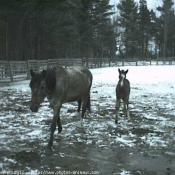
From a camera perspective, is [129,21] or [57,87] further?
[129,21]

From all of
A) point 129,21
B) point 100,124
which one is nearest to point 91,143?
point 100,124

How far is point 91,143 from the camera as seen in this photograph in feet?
19.5

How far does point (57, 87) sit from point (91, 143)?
1456mm

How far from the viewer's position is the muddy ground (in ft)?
15.3

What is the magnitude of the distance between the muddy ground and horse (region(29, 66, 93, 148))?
0.52m

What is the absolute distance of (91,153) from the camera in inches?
211

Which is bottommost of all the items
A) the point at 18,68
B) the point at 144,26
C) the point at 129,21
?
the point at 18,68

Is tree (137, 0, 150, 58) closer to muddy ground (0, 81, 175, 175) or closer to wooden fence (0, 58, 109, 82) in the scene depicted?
wooden fence (0, 58, 109, 82)

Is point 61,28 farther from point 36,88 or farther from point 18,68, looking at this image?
point 36,88

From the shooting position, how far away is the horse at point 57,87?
536 centimetres

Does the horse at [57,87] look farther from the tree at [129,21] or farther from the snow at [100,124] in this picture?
the tree at [129,21]

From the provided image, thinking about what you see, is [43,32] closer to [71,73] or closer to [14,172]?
[71,73]

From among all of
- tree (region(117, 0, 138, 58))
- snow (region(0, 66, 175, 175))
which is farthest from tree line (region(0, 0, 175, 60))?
snow (region(0, 66, 175, 175))

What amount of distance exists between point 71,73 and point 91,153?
235 centimetres
